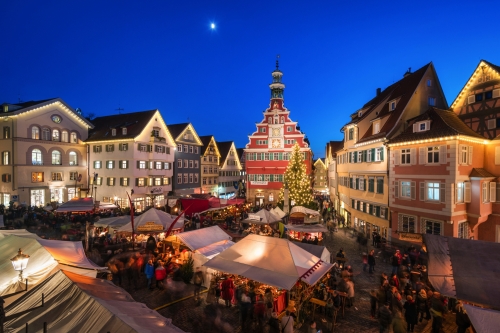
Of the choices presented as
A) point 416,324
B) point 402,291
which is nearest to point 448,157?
point 402,291

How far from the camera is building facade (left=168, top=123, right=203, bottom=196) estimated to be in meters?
45.0

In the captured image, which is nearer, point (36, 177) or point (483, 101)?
point (483, 101)

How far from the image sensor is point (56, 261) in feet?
28.9

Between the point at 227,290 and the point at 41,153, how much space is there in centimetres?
3443

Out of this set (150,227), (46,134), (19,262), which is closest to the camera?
(19,262)

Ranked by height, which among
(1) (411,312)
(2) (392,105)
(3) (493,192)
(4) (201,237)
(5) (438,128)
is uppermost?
(2) (392,105)

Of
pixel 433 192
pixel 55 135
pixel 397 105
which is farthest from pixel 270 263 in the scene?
pixel 55 135

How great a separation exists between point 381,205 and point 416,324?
14242 millimetres

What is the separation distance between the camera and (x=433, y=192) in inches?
782

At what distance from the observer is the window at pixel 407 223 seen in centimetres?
2136

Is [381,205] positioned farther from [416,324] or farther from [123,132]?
[123,132]

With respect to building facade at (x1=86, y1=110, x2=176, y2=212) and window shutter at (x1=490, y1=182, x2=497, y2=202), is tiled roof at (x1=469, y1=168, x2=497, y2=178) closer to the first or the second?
window shutter at (x1=490, y1=182, x2=497, y2=202)

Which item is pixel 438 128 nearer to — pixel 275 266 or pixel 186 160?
pixel 275 266

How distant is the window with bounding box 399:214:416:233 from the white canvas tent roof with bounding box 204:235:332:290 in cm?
1294
